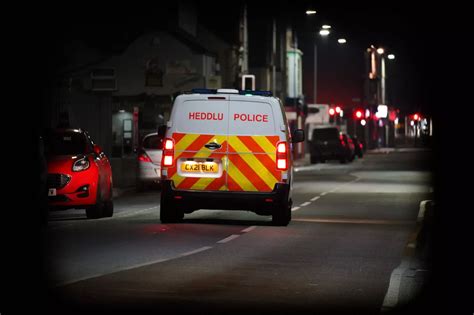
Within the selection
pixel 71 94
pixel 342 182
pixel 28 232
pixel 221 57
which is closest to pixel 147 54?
pixel 71 94

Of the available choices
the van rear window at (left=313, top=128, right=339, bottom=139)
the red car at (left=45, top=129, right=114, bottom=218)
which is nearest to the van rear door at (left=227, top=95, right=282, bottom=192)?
the red car at (left=45, top=129, right=114, bottom=218)

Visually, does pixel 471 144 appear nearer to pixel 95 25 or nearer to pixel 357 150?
pixel 95 25

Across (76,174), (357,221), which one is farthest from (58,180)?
(357,221)

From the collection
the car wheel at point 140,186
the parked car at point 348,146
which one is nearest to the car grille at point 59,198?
the car wheel at point 140,186

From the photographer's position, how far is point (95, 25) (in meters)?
63.4

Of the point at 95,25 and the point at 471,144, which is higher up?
the point at 95,25

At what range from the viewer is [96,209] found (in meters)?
22.5

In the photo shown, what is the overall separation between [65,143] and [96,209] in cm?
138

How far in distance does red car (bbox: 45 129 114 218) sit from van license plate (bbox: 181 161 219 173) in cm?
202

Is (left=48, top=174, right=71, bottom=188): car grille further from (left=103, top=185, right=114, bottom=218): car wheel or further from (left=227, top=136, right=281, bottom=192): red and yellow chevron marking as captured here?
(left=227, top=136, right=281, bottom=192): red and yellow chevron marking

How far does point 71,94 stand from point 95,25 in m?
7.31

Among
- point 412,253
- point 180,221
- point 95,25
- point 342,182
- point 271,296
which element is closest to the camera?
point 271,296

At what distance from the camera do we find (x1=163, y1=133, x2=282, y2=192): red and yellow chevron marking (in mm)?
20625

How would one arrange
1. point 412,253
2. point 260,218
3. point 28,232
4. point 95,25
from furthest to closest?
point 95,25 < point 260,218 < point 28,232 < point 412,253
